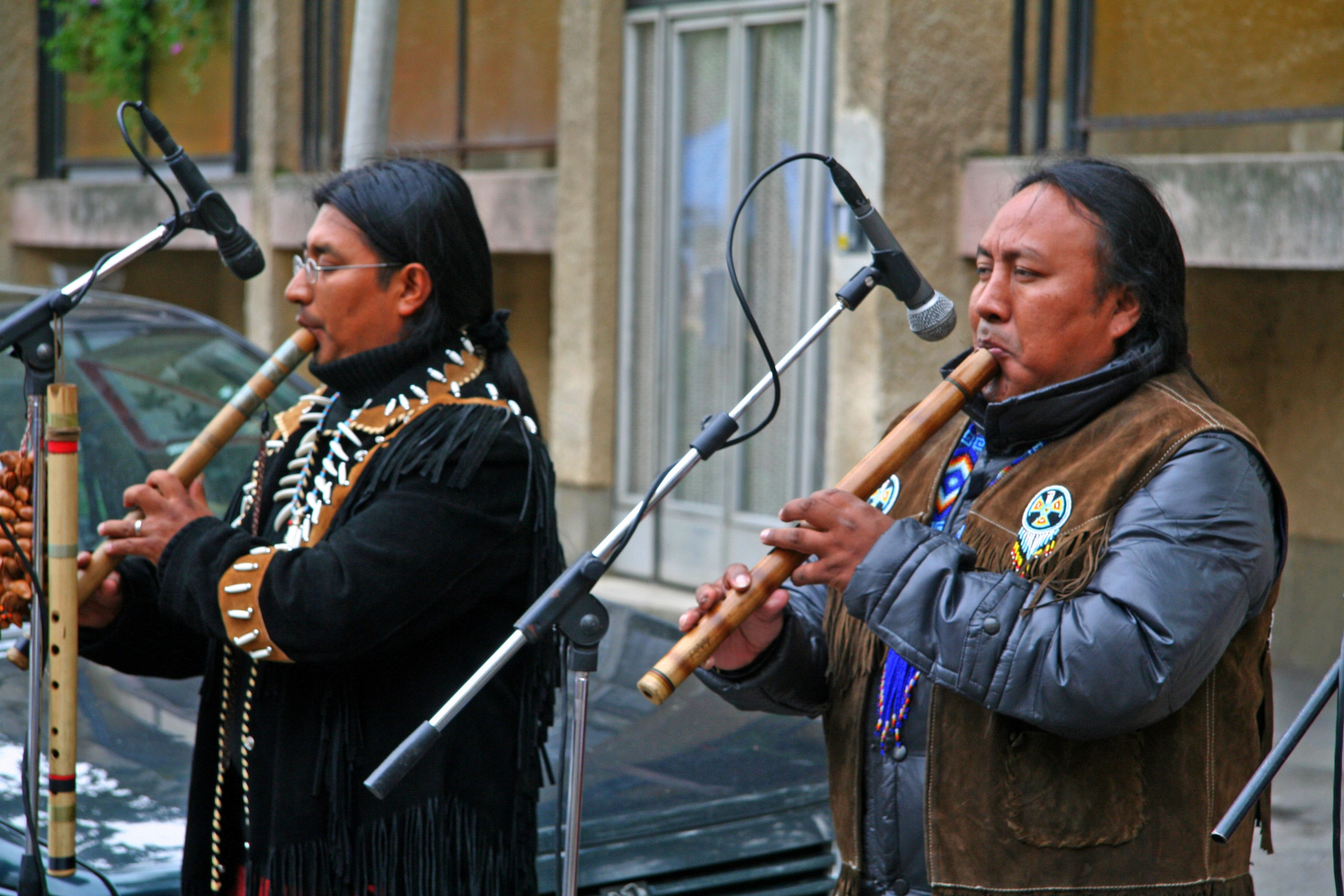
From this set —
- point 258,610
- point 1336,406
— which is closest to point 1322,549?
point 1336,406

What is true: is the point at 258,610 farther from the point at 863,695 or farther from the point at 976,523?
the point at 976,523

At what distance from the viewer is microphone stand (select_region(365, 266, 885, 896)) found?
1896 mm

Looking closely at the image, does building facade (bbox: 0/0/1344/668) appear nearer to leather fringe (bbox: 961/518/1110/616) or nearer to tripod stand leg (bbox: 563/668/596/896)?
leather fringe (bbox: 961/518/1110/616)

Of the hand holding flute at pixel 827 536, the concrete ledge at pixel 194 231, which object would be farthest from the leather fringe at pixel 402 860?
the concrete ledge at pixel 194 231

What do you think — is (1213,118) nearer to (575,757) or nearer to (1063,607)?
(1063,607)

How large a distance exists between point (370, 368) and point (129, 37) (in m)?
9.21

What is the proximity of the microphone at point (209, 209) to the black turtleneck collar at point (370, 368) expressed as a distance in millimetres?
206

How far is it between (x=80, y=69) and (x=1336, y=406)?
9033 millimetres

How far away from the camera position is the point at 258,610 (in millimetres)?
2213

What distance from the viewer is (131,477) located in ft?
11.8

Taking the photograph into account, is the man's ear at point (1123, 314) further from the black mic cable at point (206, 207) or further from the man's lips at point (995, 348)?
the black mic cable at point (206, 207)

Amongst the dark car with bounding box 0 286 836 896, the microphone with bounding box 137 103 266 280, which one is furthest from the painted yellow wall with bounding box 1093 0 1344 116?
the microphone with bounding box 137 103 266 280

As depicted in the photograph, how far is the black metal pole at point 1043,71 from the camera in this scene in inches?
241

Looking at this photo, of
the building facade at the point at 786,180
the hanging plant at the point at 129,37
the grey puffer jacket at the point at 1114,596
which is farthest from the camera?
the hanging plant at the point at 129,37
